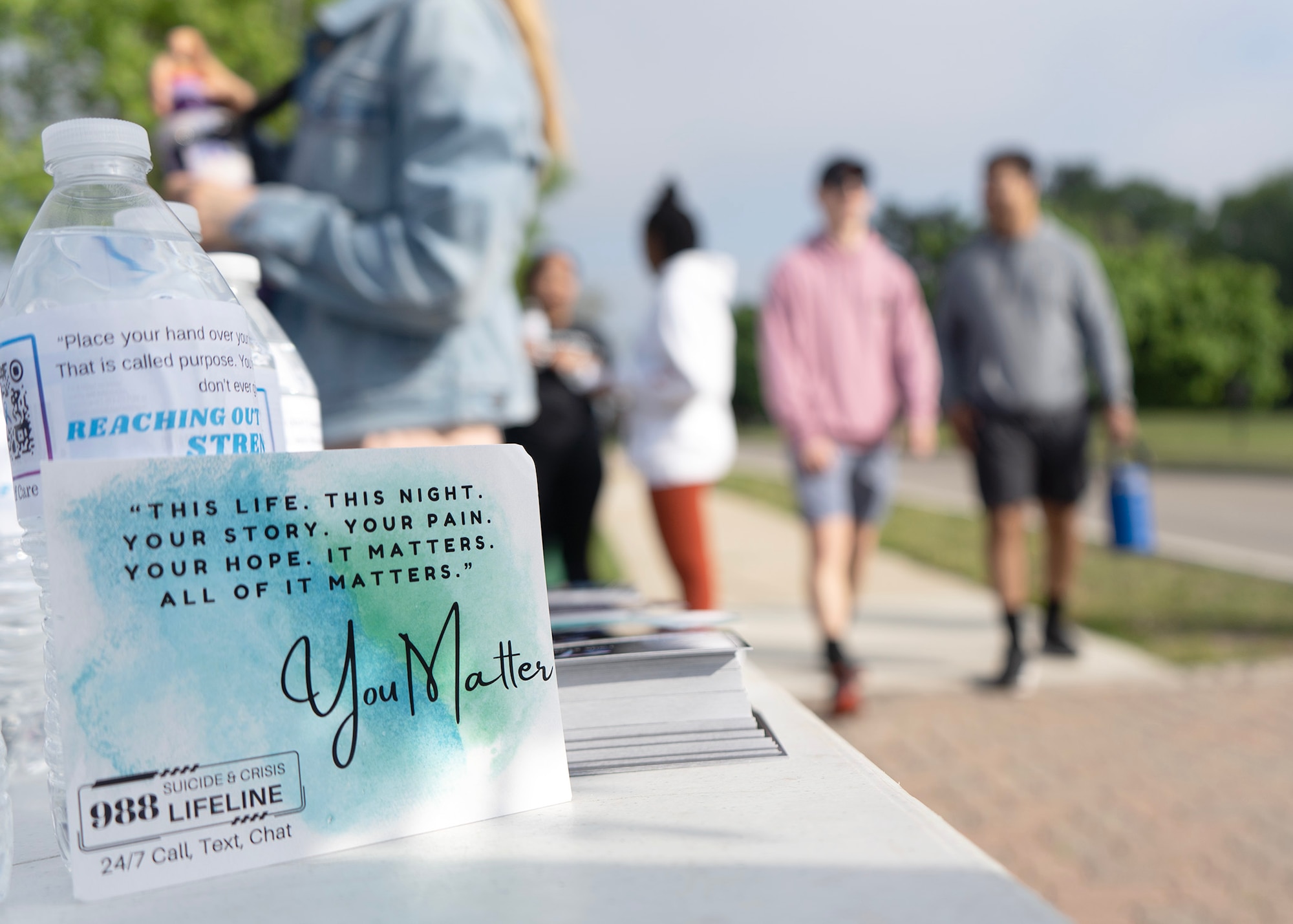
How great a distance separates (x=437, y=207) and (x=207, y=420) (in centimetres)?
105

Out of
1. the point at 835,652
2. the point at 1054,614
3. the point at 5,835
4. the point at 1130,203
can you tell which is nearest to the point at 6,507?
the point at 5,835

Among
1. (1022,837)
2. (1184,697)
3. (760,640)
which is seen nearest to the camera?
(1022,837)

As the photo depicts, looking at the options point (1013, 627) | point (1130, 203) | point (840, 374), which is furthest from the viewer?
point (1130, 203)

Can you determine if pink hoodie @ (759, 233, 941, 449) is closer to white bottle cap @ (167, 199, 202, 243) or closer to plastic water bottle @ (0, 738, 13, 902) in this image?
white bottle cap @ (167, 199, 202, 243)

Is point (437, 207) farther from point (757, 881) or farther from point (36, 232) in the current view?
point (757, 881)

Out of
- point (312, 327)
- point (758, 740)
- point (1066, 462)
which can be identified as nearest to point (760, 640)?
point (1066, 462)

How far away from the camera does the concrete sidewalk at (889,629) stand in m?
5.21

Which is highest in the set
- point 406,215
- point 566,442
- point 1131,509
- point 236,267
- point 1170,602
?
point 406,215

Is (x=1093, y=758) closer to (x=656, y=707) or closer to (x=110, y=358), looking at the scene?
(x=656, y=707)

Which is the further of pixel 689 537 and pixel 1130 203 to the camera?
pixel 1130 203

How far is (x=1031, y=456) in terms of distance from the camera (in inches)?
200

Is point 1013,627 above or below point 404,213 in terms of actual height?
below

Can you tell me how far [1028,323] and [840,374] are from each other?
1.05m

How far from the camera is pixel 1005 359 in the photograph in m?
5.00
